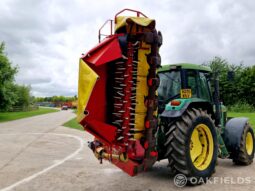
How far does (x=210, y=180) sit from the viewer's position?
612cm

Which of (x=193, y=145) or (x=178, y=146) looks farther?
(x=193, y=145)

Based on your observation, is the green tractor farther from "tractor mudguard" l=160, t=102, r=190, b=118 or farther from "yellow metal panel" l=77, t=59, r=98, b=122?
"yellow metal panel" l=77, t=59, r=98, b=122

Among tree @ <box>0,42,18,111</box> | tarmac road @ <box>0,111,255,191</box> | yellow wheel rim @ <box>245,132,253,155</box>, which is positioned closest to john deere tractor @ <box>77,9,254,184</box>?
tarmac road @ <box>0,111,255,191</box>

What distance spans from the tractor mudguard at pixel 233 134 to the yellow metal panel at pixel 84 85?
13.4 ft

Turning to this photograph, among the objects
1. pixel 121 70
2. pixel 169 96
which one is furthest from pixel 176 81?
pixel 121 70

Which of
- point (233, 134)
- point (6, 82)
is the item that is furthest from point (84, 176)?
point (6, 82)

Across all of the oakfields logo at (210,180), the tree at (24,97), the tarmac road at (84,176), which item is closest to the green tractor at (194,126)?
the oakfields logo at (210,180)

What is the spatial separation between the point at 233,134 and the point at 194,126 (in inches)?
83.6

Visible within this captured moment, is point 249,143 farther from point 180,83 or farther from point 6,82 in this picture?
point 6,82

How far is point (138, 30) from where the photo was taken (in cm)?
530

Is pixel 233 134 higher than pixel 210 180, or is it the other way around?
pixel 233 134

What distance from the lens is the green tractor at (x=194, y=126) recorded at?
5.63m

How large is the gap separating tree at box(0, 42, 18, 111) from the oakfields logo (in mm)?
26289

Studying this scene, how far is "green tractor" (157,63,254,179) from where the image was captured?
18.5 feet
